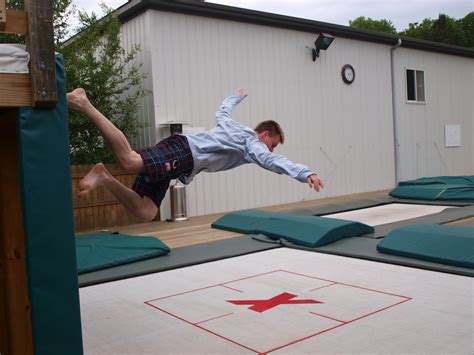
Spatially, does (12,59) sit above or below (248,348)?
above

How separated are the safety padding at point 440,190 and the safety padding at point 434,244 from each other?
381 centimetres

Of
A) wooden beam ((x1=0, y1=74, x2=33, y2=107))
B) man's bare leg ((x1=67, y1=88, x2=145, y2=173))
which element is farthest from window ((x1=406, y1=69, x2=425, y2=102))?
wooden beam ((x1=0, y1=74, x2=33, y2=107))

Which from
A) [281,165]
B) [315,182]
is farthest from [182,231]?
[315,182]

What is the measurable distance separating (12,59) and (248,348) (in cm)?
174

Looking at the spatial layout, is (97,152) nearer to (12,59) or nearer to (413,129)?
(12,59)

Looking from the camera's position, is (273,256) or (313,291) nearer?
(313,291)

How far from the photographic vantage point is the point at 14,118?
2109 mm

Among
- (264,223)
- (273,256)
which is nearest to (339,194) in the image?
(264,223)

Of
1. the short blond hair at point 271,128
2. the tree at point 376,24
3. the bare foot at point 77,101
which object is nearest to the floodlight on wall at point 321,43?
the short blond hair at point 271,128

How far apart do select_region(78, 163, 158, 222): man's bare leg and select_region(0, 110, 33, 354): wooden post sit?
96 cm

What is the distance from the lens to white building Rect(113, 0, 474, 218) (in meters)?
7.96

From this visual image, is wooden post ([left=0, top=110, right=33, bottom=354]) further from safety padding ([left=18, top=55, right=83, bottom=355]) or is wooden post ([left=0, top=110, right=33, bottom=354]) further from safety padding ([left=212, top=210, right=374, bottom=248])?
safety padding ([left=212, top=210, right=374, bottom=248])

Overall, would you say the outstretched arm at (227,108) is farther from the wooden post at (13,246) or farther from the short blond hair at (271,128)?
the wooden post at (13,246)

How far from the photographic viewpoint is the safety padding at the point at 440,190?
822 centimetres
